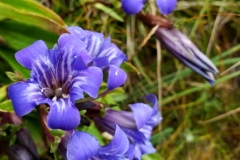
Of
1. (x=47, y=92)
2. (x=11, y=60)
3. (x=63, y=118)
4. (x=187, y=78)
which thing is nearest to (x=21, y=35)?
(x=11, y=60)

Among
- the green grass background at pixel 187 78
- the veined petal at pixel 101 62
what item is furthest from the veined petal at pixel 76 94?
the green grass background at pixel 187 78

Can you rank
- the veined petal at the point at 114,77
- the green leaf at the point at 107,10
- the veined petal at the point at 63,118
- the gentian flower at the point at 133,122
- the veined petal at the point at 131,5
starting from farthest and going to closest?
the green leaf at the point at 107,10 < the veined petal at the point at 131,5 < the gentian flower at the point at 133,122 < the veined petal at the point at 114,77 < the veined petal at the point at 63,118

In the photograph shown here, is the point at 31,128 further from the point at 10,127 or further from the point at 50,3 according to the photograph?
the point at 50,3

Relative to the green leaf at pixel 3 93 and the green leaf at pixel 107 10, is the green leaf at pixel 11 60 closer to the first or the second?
the green leaf at pixel 3 93

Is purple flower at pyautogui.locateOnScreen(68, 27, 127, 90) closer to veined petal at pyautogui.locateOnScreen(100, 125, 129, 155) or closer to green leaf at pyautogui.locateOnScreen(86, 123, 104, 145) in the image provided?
veined petal at pyautogui.locateOnScreen(100, 125, 129, 155)

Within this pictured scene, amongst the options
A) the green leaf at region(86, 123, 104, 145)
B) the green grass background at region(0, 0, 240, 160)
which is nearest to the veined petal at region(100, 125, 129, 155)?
the green leaf at region(86, 123, 104, 145)

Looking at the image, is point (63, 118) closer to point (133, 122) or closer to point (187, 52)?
point (133, 122)
